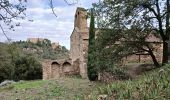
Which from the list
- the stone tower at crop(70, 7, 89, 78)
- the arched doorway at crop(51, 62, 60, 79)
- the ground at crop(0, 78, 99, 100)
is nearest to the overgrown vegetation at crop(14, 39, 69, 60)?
the stone tower at crop(70, 7, 89, 78)

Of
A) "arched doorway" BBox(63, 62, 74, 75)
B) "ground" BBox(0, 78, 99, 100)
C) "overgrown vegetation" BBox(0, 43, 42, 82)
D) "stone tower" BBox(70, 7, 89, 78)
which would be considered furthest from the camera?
"overgrown vegetation" BBox(0, 43, 42, 82)

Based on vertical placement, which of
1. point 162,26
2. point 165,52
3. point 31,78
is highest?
point 162,26

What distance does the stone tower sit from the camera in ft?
119

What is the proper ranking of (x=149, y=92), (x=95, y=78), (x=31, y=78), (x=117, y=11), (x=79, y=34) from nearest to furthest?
1. (x=149, y=92)
2. (x=117, y=11)
3. (x=95, y=78)
4. (x=79, y=34)
5. (x=31, y=78)

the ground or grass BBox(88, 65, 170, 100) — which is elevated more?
grass BBox(88, 65, 170, 100)

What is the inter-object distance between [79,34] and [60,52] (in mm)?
20939

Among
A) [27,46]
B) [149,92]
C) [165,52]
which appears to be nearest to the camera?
[149,92]

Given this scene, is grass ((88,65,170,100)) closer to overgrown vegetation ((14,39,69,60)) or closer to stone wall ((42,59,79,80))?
stone wall ((42,59,79,80))

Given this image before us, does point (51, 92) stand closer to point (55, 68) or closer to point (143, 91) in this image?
point (143, 91)

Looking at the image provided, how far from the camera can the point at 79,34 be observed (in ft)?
122

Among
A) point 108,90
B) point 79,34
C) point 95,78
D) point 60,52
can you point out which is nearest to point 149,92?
point 108,90

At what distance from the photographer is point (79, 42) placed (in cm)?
3741

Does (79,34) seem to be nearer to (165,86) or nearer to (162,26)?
(162,26)

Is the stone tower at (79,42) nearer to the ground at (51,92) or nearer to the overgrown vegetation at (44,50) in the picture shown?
the overgrown vegetation at (44,50)
